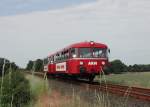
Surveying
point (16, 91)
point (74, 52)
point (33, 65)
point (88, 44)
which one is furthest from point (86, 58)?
point (33, 65)

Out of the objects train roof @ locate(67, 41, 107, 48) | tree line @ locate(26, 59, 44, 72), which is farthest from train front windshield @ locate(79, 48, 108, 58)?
tree line @ locate(26, 59, 44, 72)

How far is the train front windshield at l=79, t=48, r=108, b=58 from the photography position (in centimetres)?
2962

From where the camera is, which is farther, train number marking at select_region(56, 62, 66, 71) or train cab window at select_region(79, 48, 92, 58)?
train number marking at select_region(56, 62, 66, 71)

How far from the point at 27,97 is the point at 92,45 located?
15.0 metres

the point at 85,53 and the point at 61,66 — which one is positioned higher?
the point at 85,53

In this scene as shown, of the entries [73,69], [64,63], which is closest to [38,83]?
[73,69]

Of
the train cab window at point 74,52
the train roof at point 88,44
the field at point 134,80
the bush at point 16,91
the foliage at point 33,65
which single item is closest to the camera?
the foliage at point 33,65

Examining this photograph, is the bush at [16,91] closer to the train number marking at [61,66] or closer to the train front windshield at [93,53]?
the train front windshield at [93,53]

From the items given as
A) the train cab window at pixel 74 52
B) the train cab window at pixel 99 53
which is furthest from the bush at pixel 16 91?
the train cab window at pixel 99 53

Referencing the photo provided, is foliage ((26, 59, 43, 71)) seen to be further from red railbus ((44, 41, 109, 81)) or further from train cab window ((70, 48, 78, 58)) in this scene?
train cab window ((70, 48, 78, 58))

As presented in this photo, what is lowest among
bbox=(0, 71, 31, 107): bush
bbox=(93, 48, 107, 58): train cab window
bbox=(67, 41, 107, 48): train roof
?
bbox=(0, 71, 31, 107): bush

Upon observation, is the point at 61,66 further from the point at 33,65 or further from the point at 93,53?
the point at 33,65

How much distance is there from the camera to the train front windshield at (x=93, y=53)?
97.2 feet

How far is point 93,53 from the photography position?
1171 inches
